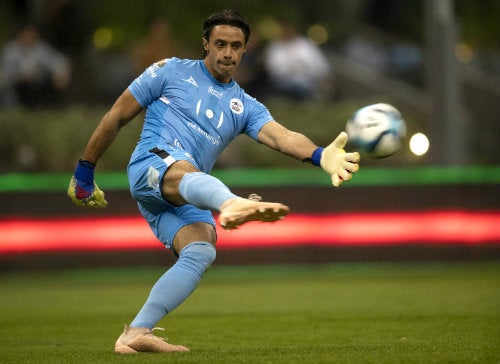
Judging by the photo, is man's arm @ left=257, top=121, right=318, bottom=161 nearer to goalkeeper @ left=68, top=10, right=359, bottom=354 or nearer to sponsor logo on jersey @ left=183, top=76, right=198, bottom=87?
goalkeeper @ left=68, top=10, right=359, bottom=354

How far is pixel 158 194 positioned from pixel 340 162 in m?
1.24

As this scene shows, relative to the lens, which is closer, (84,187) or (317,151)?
(317,151)

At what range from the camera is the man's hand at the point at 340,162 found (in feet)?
23.1

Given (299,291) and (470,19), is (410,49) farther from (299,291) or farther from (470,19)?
(299,291)

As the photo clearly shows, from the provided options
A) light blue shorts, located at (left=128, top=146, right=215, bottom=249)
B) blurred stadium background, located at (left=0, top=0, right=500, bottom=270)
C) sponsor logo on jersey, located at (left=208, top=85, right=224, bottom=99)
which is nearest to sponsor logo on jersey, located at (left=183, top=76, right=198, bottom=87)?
sponsor logo on jersey, located at (left=208, top=85, right=224, bottom=99)

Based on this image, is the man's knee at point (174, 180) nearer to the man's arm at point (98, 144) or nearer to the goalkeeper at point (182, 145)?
the goalkeeper at point (182, 145)

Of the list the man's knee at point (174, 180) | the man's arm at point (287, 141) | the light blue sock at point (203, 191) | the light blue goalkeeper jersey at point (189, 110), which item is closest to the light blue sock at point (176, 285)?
the man's knee at point (174, 180)

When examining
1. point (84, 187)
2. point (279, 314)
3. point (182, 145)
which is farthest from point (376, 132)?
point (279, 314)

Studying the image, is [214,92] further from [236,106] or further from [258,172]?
[258,172]

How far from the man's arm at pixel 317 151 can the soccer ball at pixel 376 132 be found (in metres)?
0.14

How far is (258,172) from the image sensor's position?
1470 centimetres

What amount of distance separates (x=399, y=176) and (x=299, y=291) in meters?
2.99

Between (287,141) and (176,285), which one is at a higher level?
(287,141)

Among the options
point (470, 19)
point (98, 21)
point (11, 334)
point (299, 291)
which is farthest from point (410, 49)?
point (11, 334)
